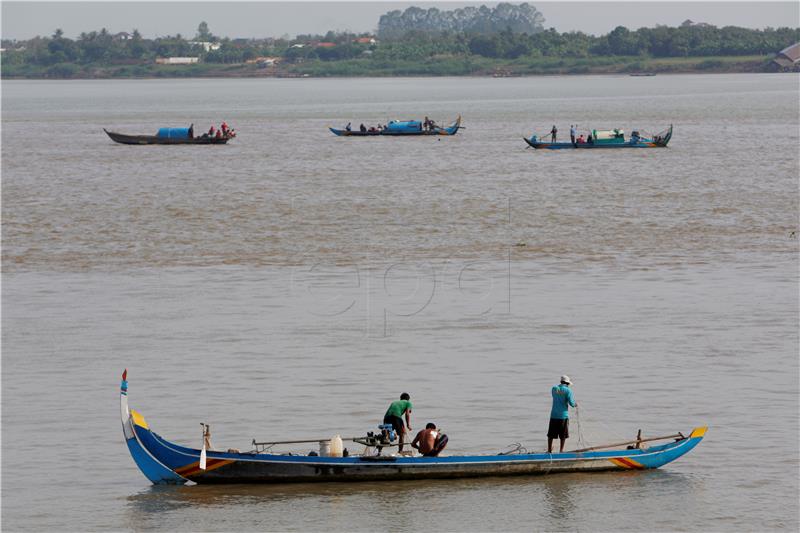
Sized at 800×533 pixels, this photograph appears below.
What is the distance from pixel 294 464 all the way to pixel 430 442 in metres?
2.17

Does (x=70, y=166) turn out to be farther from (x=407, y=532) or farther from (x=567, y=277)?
(x=407, y=532)

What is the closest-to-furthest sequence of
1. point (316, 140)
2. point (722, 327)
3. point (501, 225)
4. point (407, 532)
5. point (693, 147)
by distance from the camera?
point (407, 532) → point (722, 327) → point (501, 225) → point (693, 147) → point (316, 140)

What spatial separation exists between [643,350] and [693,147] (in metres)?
67.5

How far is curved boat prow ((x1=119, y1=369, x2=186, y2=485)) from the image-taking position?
2141cm

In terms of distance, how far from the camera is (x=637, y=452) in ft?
72.1

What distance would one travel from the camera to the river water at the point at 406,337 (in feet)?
69.2

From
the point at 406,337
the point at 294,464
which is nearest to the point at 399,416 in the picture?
the point at 294,464

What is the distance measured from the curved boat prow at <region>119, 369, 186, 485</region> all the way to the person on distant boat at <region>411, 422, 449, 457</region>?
380cm

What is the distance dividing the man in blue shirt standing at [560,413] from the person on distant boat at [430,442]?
5.71 feet

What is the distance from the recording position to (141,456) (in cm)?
2152

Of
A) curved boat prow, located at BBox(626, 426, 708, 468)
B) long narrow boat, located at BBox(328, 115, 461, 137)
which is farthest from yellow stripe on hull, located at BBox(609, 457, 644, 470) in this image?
long narrow boat, located at BBox(328, 115, 461, 137)

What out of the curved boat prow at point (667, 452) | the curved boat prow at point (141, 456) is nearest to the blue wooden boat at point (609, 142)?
the curved boat prow at point (667, 452)

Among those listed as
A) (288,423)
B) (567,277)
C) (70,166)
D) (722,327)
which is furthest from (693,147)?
(288,423)

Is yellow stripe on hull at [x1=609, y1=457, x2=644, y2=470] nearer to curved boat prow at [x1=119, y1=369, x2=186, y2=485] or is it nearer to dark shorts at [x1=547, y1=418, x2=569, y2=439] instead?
dark shorts at [x1=547, y1=418, x2=569, y2=439]
